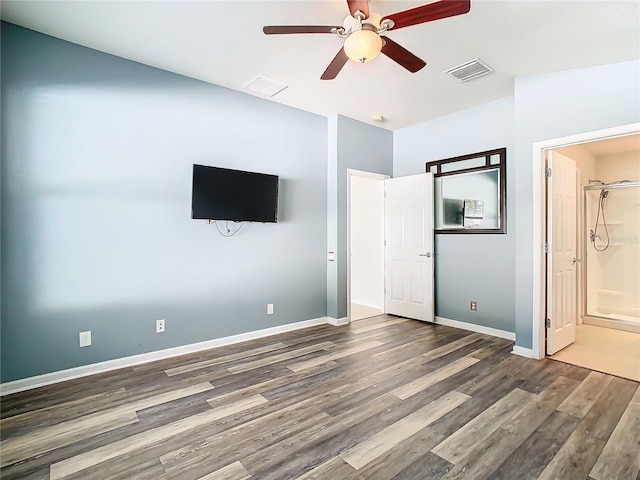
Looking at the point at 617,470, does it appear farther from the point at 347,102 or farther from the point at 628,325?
the point at 347,102

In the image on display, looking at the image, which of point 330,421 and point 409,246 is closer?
point 330,421

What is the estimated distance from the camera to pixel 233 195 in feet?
11.8

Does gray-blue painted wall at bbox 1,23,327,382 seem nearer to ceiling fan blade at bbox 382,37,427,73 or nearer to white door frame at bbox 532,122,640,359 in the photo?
ceiling fan blade at bbox 382,37,427,73

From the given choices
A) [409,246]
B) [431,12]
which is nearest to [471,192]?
[409,246]

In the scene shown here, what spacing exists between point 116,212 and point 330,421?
258 cm

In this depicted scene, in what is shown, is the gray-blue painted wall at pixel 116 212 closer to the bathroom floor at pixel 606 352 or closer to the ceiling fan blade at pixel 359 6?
the ceiling fan blade at pixel 359 6

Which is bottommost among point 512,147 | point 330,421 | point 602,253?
point 330,421

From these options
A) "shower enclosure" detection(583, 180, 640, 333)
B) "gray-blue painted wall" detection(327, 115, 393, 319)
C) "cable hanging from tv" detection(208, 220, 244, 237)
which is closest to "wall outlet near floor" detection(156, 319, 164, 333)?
"cable hanging from tv" detection(208, 220, 244, 237)

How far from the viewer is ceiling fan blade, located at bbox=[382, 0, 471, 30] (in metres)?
1.80

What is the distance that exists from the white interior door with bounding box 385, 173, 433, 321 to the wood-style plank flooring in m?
1.44

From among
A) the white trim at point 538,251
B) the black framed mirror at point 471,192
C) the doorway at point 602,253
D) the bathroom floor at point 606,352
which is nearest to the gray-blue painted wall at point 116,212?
the black framed mirror at point 471,192

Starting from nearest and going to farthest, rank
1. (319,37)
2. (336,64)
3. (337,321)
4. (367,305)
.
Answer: (336,64) → (319,37) → (337,321) → (367,305)

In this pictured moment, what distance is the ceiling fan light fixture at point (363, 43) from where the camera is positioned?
2033 mm

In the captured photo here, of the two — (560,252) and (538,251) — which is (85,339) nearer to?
(538,251)
